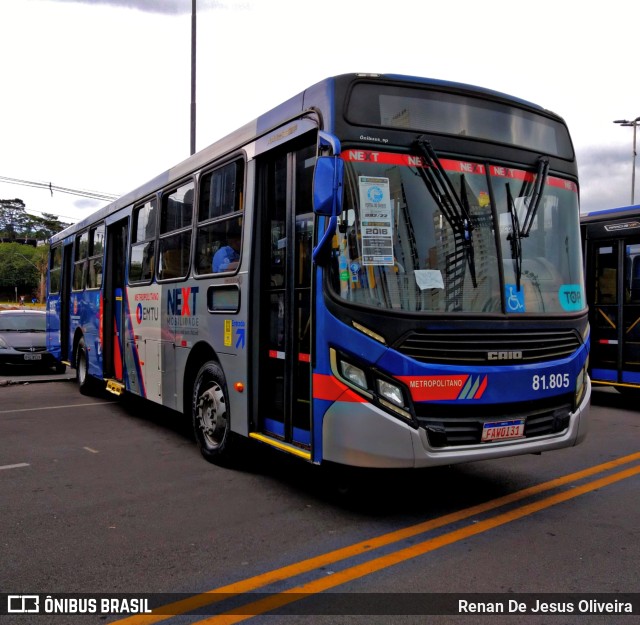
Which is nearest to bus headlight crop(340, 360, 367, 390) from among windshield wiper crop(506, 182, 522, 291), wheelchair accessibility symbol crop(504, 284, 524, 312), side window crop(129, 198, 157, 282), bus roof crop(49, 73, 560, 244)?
wheelchair accessibility symbol crop(504, 284, 524, 312)

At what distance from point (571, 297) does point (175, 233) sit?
438 centimetres

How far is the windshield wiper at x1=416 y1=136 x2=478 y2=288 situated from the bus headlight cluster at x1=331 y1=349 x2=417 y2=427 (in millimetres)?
1002

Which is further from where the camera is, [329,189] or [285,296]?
[285,296]

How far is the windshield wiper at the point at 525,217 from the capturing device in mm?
5066

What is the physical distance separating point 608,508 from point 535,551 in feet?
3.94

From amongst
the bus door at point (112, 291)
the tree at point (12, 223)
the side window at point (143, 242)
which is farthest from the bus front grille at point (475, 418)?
the tree at point (12, 223)

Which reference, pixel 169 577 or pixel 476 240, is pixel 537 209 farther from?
pixel 169 577

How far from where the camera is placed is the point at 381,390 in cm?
452

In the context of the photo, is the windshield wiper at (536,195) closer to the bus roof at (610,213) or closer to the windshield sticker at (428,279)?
the windshield sticker at (428,279)

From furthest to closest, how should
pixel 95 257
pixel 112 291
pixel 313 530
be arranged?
1. pixel 95 257
2. pixel 112 291
3. pixel 313 530

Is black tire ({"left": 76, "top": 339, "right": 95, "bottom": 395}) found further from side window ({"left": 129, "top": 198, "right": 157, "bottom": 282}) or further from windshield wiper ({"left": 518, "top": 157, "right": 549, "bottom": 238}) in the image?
windshield wiper ({"left": 518, "top": 157, "right": 549, "bottom": 238})

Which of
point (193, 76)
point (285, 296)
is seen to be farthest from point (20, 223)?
point (285, 296)

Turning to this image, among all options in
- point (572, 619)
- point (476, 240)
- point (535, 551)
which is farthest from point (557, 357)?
point (572, 619)

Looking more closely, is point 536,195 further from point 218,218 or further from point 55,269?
point 55,269
